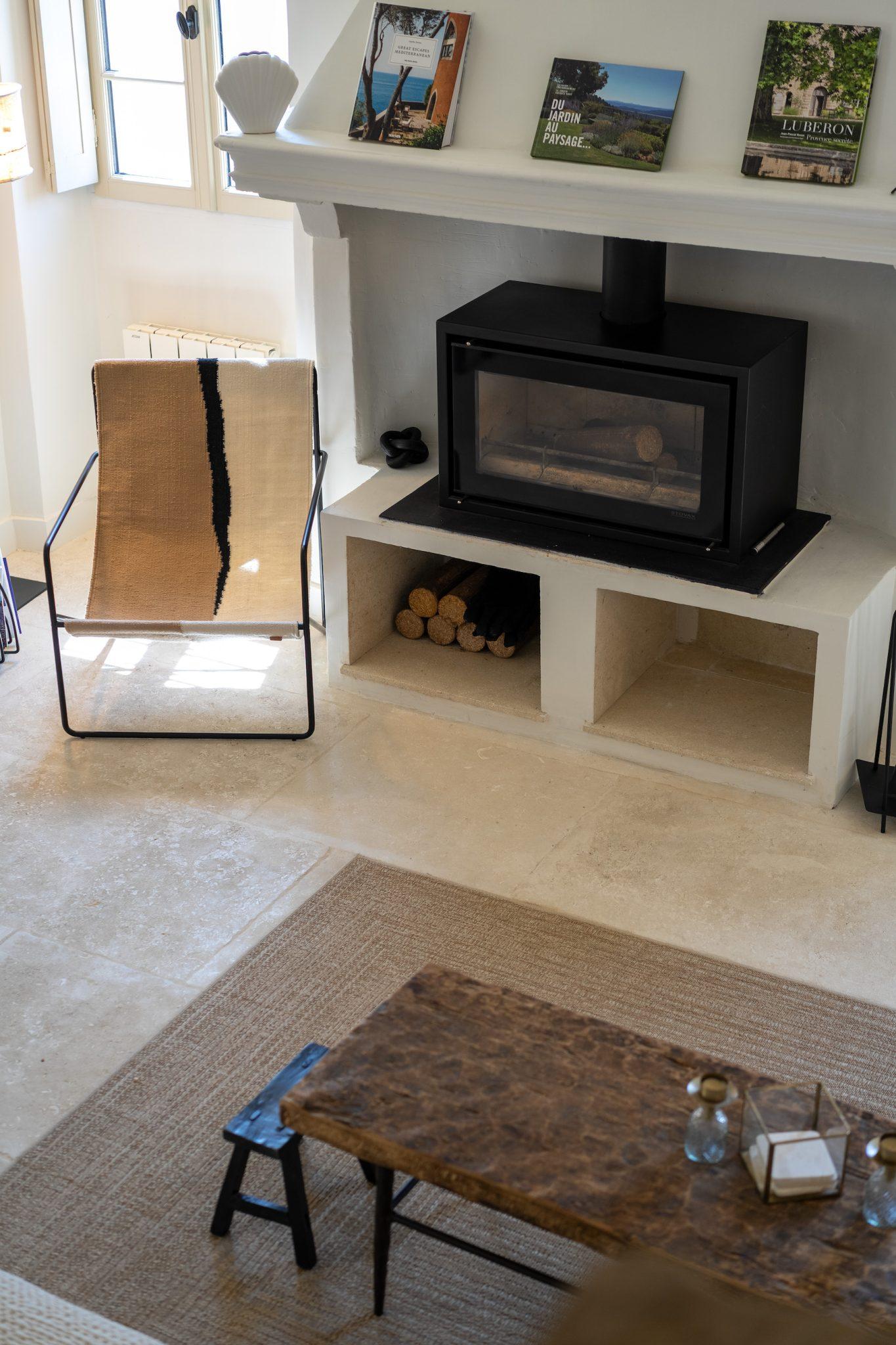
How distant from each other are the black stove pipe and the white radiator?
127 centimetres

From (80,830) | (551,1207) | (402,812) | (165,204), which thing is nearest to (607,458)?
(402,812)

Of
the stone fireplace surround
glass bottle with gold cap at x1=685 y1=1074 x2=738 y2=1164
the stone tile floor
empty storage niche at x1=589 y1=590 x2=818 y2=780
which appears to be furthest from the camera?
empty storage niche at x1=589 y1=590 x2=818 y2=780

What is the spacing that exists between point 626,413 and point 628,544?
0.97ft

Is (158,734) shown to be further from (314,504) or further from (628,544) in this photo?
(628,544)

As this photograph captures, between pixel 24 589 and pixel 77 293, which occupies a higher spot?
pixel 77 293

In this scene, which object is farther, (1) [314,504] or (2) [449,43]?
(1) [314,504]

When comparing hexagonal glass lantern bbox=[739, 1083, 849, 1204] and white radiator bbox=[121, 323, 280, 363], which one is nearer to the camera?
hexagonal glass lantern bbox=[739, 1083, 849, 1204]

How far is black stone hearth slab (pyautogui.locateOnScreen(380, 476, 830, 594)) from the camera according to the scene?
3154 millimetres

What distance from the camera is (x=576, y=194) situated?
3.02m

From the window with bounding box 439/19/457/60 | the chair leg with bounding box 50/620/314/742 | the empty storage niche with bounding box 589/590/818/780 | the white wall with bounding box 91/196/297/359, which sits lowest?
the chair leg with bounding box 50/620/314/742

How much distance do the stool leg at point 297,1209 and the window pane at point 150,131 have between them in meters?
3.07

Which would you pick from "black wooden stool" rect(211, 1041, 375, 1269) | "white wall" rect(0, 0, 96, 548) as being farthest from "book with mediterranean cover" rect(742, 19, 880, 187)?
"white wall" rect(0, 0, 96, 548)

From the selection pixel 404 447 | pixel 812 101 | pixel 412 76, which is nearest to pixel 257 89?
pixel 412 76

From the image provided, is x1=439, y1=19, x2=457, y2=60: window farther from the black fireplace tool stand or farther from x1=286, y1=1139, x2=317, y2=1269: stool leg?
x1=286, y1=1139, x2=317, y2=1269: stool leg
